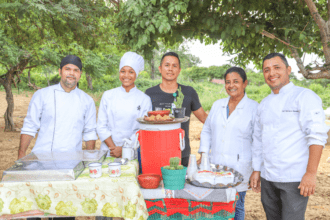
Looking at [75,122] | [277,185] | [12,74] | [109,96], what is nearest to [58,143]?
[75,122]

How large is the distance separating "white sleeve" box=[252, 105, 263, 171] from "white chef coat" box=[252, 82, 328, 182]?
0.27ft

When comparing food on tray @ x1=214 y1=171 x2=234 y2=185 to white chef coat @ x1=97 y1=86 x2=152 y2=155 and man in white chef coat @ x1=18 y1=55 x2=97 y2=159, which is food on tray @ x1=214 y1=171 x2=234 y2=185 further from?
man in white chef coat @ x1=18 y1=55 x2=97 y2=159

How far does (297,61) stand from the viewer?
14.6 ft

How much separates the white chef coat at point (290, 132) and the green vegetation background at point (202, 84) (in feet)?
47.1

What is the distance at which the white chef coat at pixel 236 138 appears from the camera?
2525mm

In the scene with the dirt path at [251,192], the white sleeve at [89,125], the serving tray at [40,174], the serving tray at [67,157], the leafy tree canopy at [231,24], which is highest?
the leafy tree canopy at [231,24]

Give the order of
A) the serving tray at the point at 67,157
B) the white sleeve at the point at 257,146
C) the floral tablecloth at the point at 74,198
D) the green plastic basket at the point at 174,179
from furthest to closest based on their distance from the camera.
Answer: the white sleeve at the point at 257,146 → the serving tray at the point at 67,157 → the green plastic basket at the point at 174,179 → the floral tablecloth at the point at 74,198

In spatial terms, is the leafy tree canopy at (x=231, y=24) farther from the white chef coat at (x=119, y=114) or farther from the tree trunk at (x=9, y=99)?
the tree trunk at (x=9, y=99)

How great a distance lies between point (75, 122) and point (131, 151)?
25.6 inches

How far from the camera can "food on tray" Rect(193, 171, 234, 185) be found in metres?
2.02

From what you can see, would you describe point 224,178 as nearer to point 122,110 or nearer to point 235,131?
point 235,131

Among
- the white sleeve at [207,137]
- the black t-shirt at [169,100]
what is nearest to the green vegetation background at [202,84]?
the black t-shirt at [169,100]

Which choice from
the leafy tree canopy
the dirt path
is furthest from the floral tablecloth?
the dirt path

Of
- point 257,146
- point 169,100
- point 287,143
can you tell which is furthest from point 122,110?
point 287,143
